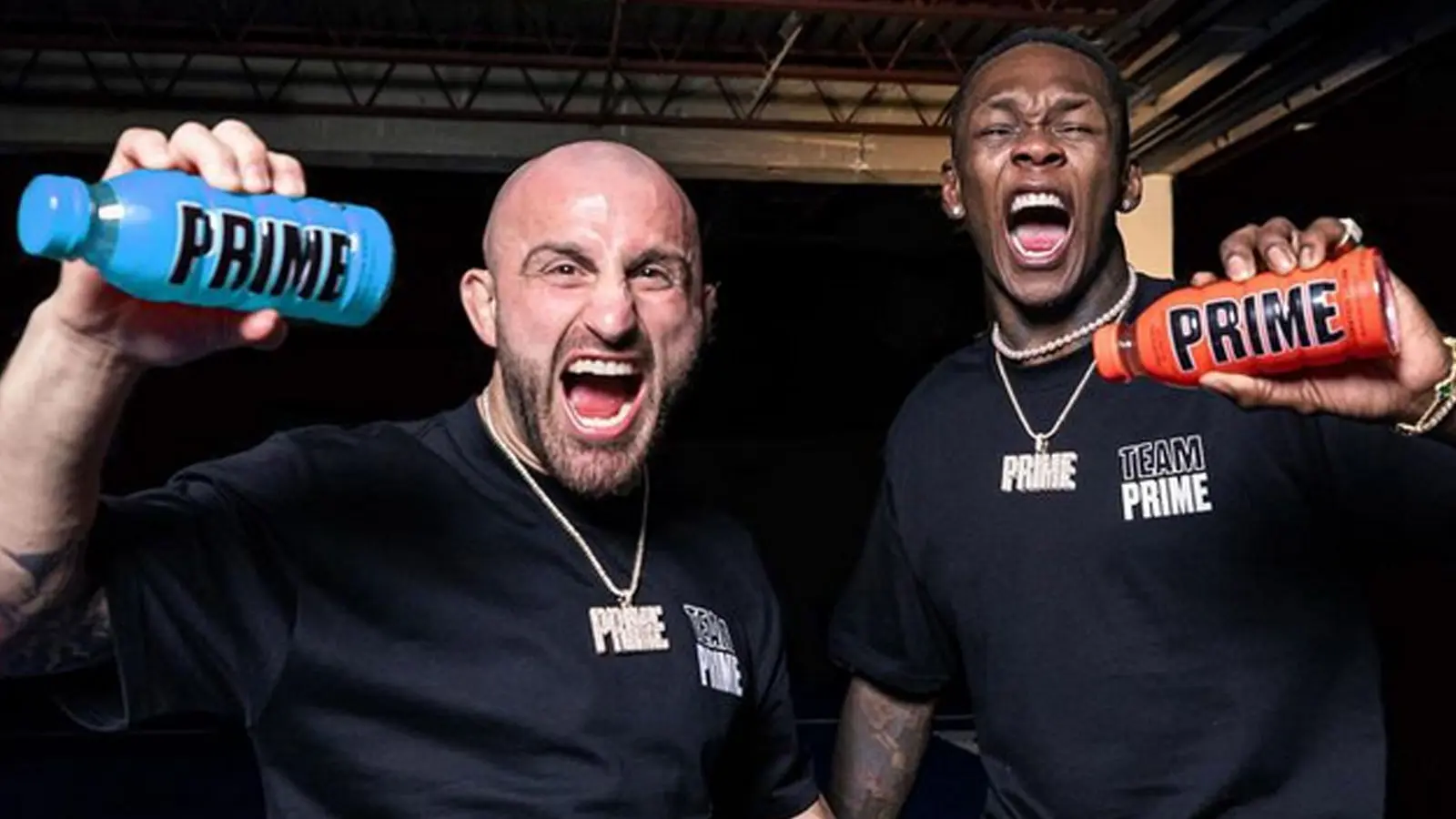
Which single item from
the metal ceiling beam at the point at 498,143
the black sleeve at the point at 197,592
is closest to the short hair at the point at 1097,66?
the black sleeve at the point at 197,592

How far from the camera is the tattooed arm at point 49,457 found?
104 cm

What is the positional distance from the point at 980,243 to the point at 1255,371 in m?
0.71

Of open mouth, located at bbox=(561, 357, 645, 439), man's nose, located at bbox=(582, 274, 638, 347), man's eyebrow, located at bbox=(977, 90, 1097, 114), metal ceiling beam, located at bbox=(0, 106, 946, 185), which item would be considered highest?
metal ceiling beam, located at bbox=(0, 106, 946, 185)

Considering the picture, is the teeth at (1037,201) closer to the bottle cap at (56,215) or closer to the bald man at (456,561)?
the bald man at (456,561)

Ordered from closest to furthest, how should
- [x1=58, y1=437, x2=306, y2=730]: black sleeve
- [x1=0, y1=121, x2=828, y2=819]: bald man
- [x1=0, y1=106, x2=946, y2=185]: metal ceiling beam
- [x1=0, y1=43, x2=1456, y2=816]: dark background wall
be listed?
[x1=0, y1=121, x2=828, y2=819]: bald man → [x1=58, y1=437, x2=306, y2=730]: black sleeve → [x1=0, y1=106, x2=946, y2=185]: metal ceiling beam → [x1=0, y1=43, x2=1456, y2=816]: dark background wall

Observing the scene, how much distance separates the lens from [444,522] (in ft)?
4.91

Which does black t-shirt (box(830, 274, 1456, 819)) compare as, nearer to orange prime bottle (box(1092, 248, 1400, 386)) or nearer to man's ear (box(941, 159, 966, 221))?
man's ear (box(941, 159, 966, 221))

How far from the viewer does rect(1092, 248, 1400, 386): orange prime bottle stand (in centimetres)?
119

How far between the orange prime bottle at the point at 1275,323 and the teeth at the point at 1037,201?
0.56m

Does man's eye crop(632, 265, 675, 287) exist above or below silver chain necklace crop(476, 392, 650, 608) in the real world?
above

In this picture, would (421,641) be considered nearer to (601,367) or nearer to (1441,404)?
(601,367)

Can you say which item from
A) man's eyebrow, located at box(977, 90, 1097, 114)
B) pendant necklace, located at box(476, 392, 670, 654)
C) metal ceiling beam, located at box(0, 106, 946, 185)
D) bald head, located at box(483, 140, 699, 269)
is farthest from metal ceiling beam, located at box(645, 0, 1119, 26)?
pendant necklace, located at box(476, 392, 670, 654)

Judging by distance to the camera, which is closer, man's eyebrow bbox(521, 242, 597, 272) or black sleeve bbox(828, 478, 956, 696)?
man's eyebrow bbox(521, 242, 597, 272)

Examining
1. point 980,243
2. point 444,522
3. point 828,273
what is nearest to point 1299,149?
point 828,273
